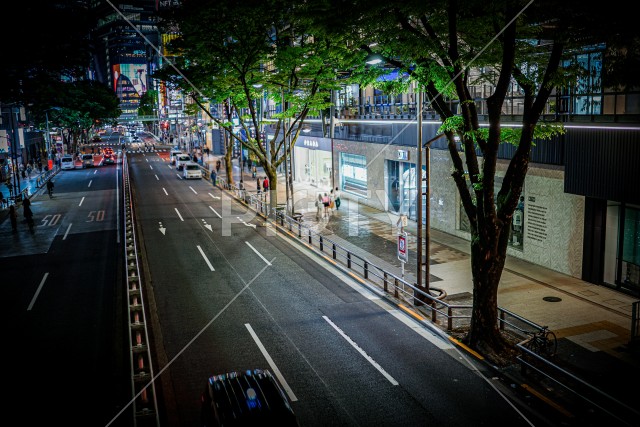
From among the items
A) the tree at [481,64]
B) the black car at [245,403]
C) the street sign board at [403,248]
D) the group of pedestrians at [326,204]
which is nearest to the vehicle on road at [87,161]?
the group of pedestrians at [326,204]

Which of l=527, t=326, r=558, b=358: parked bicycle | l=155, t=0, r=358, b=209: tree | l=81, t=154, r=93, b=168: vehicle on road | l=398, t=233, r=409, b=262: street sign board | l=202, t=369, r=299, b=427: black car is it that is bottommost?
l=527, t=326, r=558, b=358: parked bicycle

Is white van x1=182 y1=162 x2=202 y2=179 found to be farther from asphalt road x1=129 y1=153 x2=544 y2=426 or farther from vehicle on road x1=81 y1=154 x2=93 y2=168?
asphalt road x1=129 y1=153 x2=544 y2=426

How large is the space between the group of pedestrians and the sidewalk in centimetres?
216

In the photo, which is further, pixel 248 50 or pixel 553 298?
pixel 248 50

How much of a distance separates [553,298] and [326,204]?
17171 millimetres

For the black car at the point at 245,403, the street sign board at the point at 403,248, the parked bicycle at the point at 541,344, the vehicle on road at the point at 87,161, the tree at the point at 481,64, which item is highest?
the tree at the point at 481,64

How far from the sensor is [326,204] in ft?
105

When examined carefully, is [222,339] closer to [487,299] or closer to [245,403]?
[245,403]

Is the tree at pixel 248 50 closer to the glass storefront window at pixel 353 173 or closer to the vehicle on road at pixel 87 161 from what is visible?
the glass storefront window at pixel 353 173

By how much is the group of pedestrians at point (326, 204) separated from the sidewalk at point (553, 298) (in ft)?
7.09

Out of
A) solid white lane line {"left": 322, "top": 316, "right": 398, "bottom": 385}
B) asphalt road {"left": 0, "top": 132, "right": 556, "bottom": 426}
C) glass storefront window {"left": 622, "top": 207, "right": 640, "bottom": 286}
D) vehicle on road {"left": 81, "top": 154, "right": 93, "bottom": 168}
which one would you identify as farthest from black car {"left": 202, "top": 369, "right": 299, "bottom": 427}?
vehicle on road {"left": 81, "top": 154, "right": 93, "bottom": 168}

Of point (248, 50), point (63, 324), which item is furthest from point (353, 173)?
point (63, 324)

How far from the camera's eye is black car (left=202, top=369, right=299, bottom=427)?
805 cm

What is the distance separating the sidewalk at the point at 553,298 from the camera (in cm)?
1192
